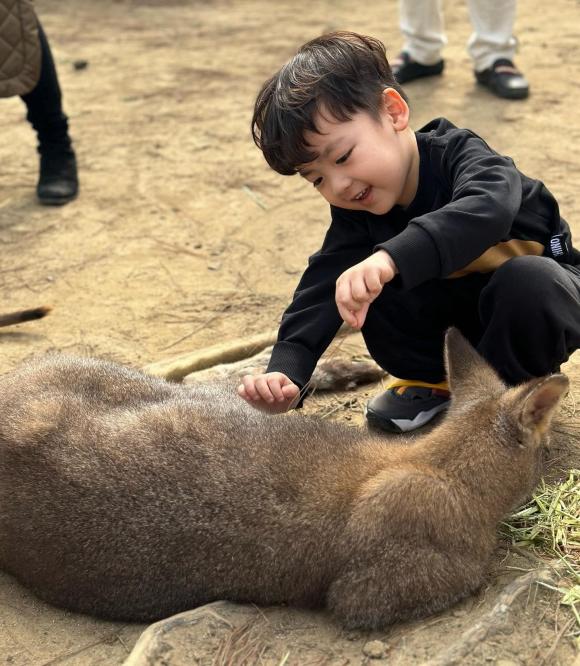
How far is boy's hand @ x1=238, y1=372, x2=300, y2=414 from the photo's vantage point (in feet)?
11.2

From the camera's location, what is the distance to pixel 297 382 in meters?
3.54

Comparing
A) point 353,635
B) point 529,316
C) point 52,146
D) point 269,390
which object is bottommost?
point 52,146

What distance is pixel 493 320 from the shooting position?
11.3 ft

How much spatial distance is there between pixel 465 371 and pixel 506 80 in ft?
16.2

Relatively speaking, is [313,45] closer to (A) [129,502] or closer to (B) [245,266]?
(A) [129,502]

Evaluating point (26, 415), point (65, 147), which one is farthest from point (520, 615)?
point (65, 147)

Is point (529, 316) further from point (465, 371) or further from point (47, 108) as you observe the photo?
point (47, 108)

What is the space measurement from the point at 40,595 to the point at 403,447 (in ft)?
4.17

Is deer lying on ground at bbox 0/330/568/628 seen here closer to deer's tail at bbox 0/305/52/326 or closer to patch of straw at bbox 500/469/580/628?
patch of straw at bbox 500/469/580/628

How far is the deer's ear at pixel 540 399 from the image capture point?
277 centimetres

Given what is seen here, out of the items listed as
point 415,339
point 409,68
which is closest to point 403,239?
point 415,339

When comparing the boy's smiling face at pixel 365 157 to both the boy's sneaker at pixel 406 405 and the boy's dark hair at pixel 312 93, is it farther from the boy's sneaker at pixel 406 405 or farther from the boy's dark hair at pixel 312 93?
the boy's sneaker at pixel 406 405

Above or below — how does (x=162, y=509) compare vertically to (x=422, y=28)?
above

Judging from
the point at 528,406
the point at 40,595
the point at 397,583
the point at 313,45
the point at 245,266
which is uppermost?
the point at 313,45
